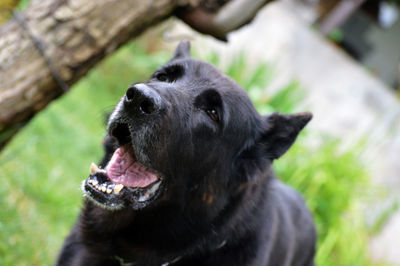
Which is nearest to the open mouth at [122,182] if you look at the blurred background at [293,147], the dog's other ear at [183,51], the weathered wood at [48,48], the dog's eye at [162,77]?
the blurred background at [293,147]

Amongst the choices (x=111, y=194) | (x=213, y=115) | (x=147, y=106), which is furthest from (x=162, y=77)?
(x=111, y=194)

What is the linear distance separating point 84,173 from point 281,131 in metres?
3.14

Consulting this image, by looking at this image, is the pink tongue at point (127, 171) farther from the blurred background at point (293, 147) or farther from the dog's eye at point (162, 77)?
the dog's eye at point (162, 77)

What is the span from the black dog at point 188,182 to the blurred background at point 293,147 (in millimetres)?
598

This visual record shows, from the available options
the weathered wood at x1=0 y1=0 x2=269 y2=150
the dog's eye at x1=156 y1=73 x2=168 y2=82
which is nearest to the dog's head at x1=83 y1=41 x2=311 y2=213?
the dog's eye at x1=156 y1=73 x2=168 y2=82

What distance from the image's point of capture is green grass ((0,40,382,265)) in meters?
3.55

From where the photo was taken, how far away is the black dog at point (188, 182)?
98.8 inches

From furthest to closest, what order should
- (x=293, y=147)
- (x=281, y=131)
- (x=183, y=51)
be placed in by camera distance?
(x=293, y=147) → (x=183, y=51) → (x=281, y=131)

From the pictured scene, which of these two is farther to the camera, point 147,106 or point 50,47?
point 50,47

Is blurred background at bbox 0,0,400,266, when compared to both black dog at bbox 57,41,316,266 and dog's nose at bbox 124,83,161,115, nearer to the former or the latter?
black dog at bbox 57,41,316,266

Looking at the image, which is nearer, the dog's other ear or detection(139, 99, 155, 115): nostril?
detection(139, 99, 155, 115): nostril

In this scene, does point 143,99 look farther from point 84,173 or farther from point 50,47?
point 84,173

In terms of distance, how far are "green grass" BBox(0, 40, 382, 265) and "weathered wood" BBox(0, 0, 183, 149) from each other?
38 centimetres

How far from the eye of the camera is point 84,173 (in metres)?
5.32
